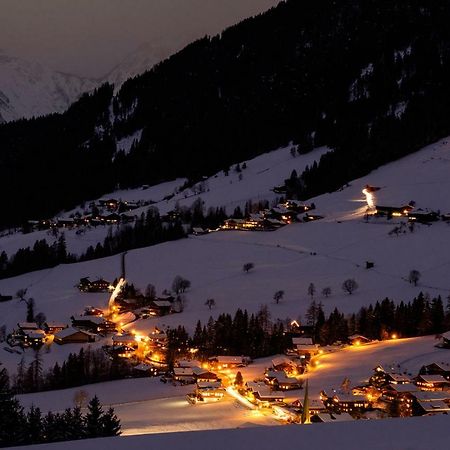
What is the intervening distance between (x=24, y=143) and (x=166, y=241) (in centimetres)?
9065

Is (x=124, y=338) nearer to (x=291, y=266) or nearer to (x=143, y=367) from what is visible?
(x=143, y=367)

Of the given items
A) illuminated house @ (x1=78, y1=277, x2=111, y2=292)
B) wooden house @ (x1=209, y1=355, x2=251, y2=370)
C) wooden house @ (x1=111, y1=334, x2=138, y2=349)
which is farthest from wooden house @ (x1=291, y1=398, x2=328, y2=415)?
illuminated house @ (x1=78, y1=277, x2=111, y2=292)

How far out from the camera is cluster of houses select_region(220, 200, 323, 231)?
220 ft

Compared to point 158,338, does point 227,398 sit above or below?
below

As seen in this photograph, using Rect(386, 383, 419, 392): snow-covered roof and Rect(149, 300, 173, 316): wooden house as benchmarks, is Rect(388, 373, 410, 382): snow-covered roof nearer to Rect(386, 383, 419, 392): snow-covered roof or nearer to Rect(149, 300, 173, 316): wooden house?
Rect(386, 383, 419, 392): snow-covered roof

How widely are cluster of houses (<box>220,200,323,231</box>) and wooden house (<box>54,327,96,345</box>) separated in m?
29.2

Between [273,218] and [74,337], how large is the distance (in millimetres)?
33138

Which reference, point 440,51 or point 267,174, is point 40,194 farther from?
point 440,51

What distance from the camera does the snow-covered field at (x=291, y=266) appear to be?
43.1 m

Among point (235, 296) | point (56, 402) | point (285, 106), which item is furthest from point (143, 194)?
point (56, 402)

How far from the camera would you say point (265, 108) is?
12325 centimetres


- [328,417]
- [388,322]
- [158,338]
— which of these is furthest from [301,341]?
[328,417]

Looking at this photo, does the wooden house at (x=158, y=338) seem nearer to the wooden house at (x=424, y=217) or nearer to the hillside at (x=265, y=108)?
the wooden house at (x=424, y=217)

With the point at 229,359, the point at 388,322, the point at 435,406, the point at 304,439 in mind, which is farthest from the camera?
the point at 388,322
